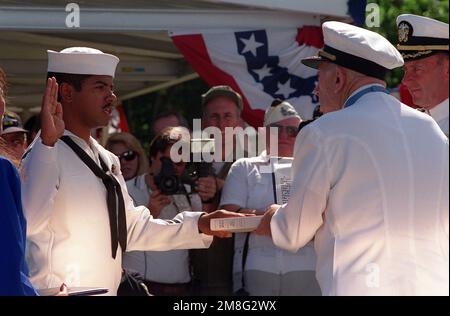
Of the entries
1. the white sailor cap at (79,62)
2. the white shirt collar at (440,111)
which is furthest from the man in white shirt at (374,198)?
the white sailor cap at (79,62)

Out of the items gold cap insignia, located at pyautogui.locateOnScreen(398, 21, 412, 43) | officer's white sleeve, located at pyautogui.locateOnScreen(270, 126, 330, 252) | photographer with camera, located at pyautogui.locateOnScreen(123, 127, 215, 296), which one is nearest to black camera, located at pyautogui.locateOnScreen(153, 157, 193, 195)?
photographer with camera, located at pyautogui.locateOnScreen(123, 127, 215, 296)

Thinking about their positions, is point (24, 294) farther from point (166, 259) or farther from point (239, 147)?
point (239, 147)

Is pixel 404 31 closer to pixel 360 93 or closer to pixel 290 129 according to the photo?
pixel 360 93

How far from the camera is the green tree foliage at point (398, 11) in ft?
52.8

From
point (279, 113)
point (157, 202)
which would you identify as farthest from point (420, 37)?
point (157, 202)

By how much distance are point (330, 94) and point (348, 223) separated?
0.55 metres

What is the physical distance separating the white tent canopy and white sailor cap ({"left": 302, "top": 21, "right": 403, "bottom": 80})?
105 inches

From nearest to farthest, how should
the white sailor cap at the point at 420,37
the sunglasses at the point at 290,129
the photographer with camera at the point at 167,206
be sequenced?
the white sailor cap at the point at 420,37 → the photographer with camera at the point at 167,206 → the sunglasses at the point at 290,129

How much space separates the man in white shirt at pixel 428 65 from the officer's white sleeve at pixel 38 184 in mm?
1571

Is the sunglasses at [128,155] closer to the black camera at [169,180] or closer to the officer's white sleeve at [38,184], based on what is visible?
the black camera at [169,180]

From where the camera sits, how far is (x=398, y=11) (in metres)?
16.7

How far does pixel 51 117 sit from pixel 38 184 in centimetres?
27

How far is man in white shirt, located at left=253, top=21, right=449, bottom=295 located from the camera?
3535mm

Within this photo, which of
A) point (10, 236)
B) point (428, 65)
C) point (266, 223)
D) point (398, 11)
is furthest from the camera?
point (398, 11)
